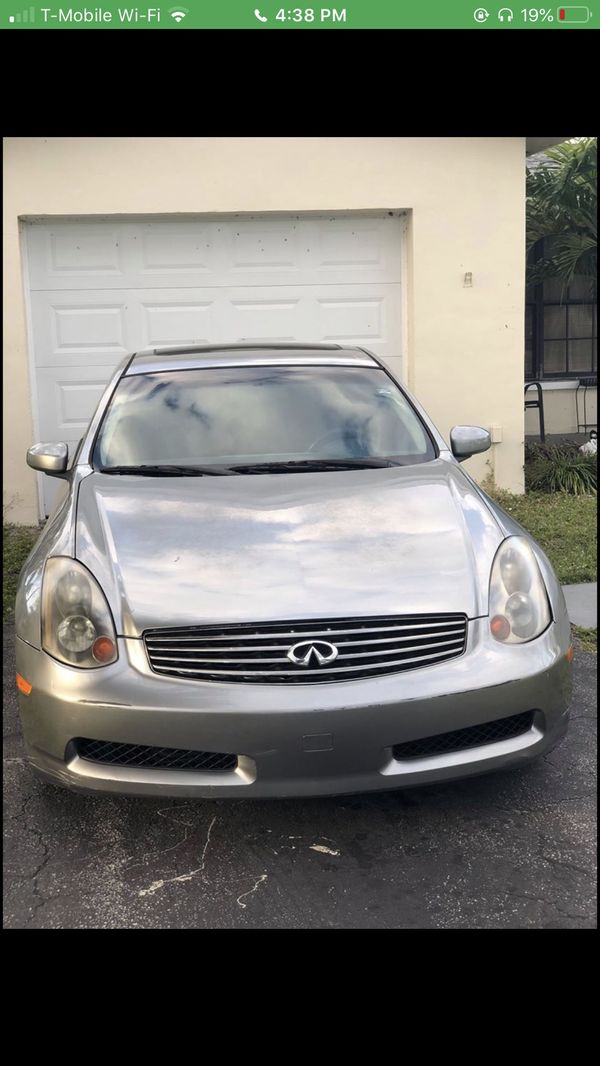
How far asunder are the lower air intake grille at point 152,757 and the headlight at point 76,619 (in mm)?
248

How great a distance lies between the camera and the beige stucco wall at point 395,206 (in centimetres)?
757

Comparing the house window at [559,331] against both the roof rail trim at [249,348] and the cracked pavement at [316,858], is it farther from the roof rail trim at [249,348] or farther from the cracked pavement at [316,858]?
the cracked pavement at [316,858]

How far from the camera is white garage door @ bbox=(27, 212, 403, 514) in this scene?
7.86 m

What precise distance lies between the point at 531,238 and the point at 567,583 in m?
6.36

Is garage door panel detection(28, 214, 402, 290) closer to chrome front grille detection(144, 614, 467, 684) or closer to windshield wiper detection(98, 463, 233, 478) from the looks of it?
windshield wiper detection(98, 463, 233, 478)

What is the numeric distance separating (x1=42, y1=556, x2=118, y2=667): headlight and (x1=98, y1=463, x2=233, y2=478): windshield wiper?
73 cm

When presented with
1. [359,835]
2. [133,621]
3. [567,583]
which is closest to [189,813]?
[359,835]

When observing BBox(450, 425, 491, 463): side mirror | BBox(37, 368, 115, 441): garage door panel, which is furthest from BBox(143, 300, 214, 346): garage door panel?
BBox(450, 425, 491, 463): side mirror

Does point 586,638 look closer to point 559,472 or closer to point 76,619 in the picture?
point 76,619

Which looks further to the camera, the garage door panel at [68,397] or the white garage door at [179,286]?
the garage door panel at [68,397]

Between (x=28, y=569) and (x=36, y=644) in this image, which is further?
(x=28, y=569)

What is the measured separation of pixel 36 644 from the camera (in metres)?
2.94

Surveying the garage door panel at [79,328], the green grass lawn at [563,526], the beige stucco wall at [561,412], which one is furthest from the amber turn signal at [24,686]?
the beige stucco wall at [561,412]

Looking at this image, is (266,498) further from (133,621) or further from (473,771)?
(473,771)
